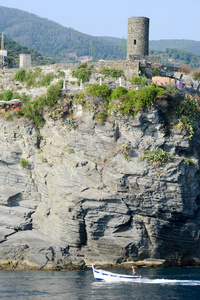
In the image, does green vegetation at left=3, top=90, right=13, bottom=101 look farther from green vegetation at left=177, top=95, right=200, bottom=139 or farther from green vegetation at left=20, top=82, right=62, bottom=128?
green vegetation at left=177, top=95, right=200, bottom=139

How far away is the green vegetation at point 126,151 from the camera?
42.4 metres

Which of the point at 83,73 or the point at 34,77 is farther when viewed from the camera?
the point at 34,77

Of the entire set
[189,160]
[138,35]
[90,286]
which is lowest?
[90,286]

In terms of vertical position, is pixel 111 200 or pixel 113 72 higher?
pixel 113 72

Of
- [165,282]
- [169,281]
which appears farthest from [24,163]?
[169,281]

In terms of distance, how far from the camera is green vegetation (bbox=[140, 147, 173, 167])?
41938 mm

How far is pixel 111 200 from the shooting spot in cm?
4231

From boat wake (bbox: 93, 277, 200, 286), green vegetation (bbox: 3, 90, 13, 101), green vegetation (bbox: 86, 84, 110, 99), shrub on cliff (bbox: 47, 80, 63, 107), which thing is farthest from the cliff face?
green vegetation (bbox: 3, 90, 13, 101)

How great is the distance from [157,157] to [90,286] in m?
11.6

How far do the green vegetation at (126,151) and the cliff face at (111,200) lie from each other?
318mm

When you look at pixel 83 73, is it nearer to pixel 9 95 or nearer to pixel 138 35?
pixel 138 35

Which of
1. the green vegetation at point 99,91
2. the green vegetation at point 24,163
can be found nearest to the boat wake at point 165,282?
the green vegetation at point 24,163

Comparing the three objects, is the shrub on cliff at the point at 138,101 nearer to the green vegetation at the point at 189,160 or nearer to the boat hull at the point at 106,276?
the green vegetation at the point at 189,160

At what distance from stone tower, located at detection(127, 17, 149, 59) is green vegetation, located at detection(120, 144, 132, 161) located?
13.3m
